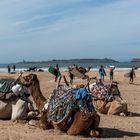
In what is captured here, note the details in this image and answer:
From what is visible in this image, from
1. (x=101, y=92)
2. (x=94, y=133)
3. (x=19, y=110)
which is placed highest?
(x=101, y=92)

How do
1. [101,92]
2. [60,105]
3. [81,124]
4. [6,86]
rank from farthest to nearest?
[101,92] → [6,86] → [60,105] → [81,124]

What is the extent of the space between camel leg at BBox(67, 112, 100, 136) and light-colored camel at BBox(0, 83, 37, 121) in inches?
77.7

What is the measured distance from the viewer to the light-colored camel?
14602 millimetres

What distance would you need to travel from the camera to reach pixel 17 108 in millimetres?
14695

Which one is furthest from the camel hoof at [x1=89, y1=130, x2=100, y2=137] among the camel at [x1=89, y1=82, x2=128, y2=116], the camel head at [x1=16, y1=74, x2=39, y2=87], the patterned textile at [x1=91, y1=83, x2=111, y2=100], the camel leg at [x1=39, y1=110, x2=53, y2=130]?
the patterned textile at [x1=91, y1=83, x2=111, y2=100]

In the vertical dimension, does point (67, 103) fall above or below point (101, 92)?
above

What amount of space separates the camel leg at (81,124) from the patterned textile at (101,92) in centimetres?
505

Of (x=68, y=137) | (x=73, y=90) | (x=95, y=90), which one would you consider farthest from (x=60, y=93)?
(x=95, y=90)

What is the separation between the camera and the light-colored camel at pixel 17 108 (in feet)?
47.9

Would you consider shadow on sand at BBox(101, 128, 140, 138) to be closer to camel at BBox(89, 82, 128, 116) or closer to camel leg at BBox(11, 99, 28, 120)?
camel leg at BBox(11, 99, 28, 120)

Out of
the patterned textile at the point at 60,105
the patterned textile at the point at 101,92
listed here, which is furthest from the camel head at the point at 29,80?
the patterned textile at the point at 101,92

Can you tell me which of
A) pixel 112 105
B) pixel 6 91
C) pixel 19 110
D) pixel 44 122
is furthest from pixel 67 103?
pixel 112 105

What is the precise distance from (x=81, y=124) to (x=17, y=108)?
2690 millimetres

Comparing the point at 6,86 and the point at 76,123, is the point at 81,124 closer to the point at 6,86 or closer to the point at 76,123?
the point at 76,123
